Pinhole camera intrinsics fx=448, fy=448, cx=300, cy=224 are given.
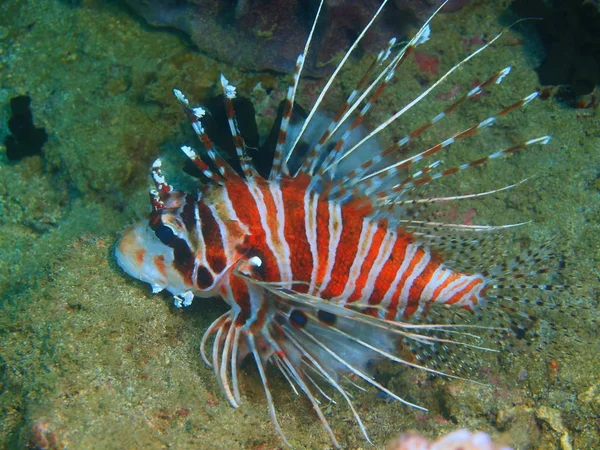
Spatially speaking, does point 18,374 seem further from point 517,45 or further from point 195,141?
point 517,45

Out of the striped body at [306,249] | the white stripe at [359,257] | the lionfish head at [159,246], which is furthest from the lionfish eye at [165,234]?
the white stripe at [359,257]

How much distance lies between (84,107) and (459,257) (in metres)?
3.90

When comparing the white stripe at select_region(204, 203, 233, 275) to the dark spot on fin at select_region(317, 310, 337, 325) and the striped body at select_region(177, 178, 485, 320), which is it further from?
the dark spot on fin at select_region(317, 310, 337, 325)

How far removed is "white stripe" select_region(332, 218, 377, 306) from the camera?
3215 mm

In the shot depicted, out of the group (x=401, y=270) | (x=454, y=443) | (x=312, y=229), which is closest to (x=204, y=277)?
(x=312, y=229)

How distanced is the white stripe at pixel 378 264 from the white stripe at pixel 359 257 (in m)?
0.09

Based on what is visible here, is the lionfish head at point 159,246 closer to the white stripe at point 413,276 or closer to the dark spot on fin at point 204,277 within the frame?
the dark spot on fin at point 204,277

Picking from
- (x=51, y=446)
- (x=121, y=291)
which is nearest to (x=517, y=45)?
(x=121, y=291)

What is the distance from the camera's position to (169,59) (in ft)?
15.0

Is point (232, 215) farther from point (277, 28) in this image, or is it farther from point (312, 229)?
point (277, 28)

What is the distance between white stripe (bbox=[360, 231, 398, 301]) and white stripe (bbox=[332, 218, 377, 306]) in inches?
3.6

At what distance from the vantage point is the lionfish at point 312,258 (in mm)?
3107

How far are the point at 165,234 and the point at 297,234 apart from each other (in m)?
0.91

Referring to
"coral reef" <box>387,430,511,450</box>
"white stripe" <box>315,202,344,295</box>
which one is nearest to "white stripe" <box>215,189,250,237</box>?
"white stripe" <box>315,202,344,295</box>
